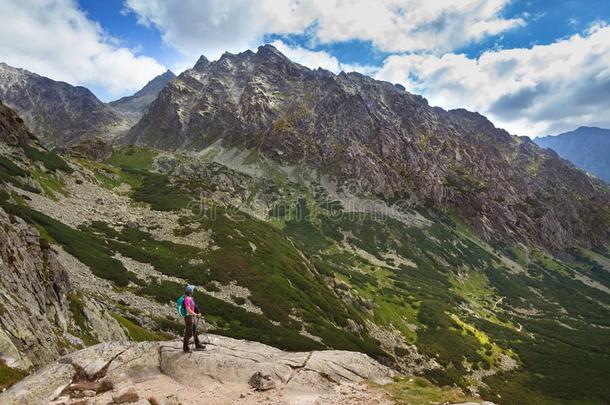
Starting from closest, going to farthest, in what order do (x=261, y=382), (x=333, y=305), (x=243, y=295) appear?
1. (x=261, y=382)
2. (x=243, y=295)
3. (x=333, y=305)

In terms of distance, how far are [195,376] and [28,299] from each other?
17.1 m

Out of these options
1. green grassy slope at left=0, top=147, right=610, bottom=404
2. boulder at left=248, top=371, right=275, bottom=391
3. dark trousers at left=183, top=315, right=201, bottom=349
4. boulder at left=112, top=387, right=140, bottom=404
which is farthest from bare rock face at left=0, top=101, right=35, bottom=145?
boulder at left=248, top=371, right=275, bottom=391

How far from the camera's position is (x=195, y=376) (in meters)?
19.7

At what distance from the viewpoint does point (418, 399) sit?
19734mm

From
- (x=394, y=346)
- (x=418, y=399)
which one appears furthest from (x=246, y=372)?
(x=394, y=346)

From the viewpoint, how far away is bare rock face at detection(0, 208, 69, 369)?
22.0 m

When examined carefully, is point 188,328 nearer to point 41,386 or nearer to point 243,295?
point 41,386

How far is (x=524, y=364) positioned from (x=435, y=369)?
1573 inches

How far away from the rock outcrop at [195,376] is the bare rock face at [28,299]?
3585 millimetres

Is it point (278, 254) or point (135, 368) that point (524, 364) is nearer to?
point (278, 254)

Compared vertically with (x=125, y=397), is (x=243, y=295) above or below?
below

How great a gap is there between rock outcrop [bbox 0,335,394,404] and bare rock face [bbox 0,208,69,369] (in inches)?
141

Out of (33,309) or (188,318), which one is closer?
(188,318)

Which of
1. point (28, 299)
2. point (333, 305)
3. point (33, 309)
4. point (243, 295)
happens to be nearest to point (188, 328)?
point (33, 309)
